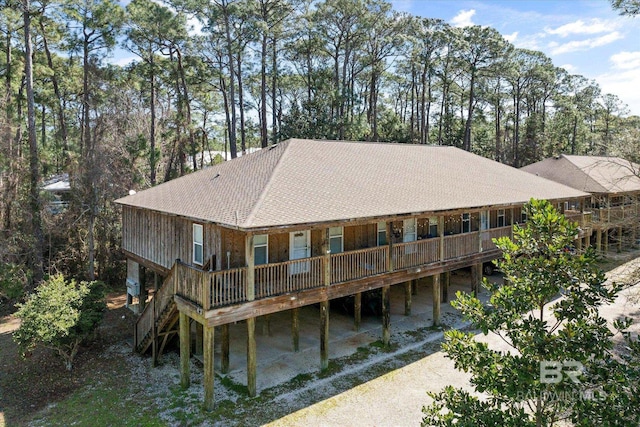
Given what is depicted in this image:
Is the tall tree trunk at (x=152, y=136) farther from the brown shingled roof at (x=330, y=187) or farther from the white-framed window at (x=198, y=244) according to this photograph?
the white-framed window at (x=198, y=244)

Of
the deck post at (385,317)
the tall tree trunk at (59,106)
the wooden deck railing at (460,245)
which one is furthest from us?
the tall tree trunk at (59,106)

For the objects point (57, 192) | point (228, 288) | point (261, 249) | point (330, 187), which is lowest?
point (228, 288)

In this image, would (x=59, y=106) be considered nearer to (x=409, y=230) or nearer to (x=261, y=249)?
(x=261, y=249)

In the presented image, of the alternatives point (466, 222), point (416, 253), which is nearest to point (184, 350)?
point (416, 253)

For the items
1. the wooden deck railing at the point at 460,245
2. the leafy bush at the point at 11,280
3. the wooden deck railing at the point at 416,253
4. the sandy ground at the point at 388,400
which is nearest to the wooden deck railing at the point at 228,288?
the sandy ground at the point at 388,400

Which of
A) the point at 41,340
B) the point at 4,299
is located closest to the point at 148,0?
the point at 4,299

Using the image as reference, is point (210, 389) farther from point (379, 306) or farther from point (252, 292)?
point (379, 306)
